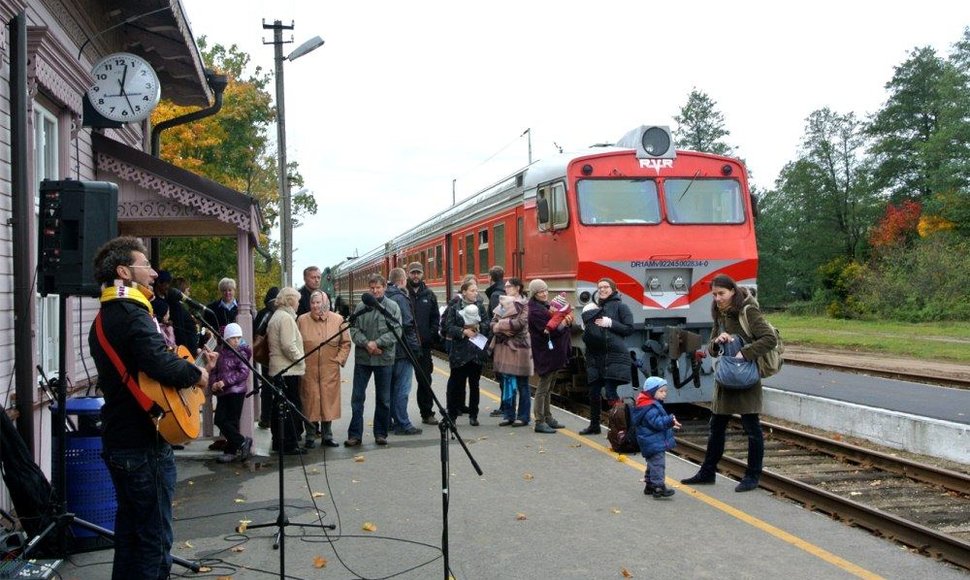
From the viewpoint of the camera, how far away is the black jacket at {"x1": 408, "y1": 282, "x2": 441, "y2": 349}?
464 inches

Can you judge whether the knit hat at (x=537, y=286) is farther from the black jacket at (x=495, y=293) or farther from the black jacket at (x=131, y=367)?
the black jacket at (x=131, y=367)

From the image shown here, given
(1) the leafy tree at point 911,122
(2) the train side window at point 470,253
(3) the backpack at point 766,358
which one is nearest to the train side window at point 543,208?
(2) the train side window at point 470,253

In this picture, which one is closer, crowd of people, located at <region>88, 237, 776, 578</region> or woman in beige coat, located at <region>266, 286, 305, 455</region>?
crowd of people, located at <region>88, 237, 776, 578</region>

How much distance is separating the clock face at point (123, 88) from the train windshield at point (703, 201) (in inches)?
272

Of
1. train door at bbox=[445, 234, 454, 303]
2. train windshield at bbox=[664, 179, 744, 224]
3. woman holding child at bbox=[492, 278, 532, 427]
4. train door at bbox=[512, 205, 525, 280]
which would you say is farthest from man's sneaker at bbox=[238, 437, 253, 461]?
train door at bbox=[445, 234, 454, 303]

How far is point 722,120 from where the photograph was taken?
79188 mm

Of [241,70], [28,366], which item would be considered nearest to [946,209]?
[241,70]

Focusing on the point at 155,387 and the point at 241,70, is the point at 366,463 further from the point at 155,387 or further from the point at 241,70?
the point at 241,70

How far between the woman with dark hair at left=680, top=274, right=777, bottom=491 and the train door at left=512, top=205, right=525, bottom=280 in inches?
245

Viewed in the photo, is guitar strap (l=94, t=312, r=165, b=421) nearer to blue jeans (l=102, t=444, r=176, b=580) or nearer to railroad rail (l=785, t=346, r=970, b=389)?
blue jeans (l=102, t=444, r=176, b=580)

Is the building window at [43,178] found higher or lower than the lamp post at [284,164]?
lower

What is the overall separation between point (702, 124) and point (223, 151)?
58.4 metres

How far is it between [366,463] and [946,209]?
52.4 metres

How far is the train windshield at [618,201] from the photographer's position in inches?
494
